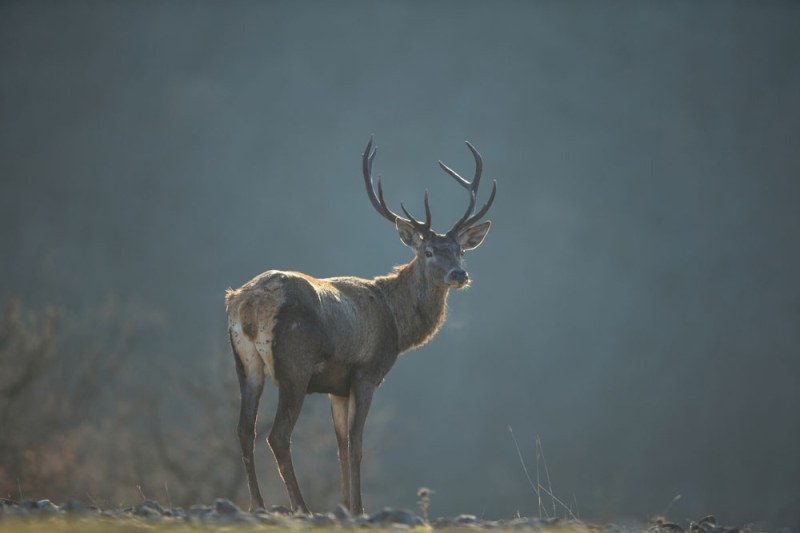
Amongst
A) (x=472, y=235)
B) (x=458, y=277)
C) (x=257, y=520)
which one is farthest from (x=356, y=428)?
(x=257, y=520)

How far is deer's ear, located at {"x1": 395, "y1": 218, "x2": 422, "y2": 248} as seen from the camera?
46.2 ft

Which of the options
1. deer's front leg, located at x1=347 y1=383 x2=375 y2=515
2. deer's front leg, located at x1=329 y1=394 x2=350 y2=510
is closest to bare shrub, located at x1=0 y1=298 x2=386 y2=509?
deer's front leg, located at x1=329 y1=394 x2=350 y2=510

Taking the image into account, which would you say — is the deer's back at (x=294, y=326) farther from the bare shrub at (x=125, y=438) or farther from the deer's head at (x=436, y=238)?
the bare shrub at (x=125, y=438)

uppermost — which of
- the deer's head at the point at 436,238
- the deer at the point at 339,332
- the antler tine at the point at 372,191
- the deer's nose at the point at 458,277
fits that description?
the antler tine at the point at 372,191

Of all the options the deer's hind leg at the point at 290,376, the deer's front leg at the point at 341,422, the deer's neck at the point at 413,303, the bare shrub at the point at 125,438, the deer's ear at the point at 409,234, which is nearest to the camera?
the deer's hind leg at the point at 290,376

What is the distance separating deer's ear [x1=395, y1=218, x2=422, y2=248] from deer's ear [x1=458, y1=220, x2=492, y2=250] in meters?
0.63

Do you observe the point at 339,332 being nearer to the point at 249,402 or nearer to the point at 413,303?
the point at 249,402

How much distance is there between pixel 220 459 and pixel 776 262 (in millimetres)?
162754

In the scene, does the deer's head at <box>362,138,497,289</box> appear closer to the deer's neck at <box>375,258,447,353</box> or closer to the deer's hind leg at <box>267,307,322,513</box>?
the deer's neck at <box>375,258,447,353</box>

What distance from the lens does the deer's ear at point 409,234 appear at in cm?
1408

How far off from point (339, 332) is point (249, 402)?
1502 millimetres

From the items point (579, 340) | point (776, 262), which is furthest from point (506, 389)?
point (776, 262)

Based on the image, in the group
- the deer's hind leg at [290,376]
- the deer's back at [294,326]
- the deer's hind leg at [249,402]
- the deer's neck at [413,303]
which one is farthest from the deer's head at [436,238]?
the deer's hind leg at [249,402]

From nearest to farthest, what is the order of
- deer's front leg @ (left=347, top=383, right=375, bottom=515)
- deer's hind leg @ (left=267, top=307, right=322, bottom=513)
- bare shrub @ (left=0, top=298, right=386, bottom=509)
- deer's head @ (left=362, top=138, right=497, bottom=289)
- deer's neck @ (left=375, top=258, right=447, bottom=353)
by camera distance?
deer's hind leg @ (left=267, top=307, right=322, bottom=513)
deer's front leg @ (left=347, top=383, right=375, bottom=515)
deer's neck @ (left=375, top=258, right=447, bottom=353)
deer's head @ (left=362, top=138, right=497, bottom=289)
bare shrub @ (left=0, top=298, right=386, bottom=509)
